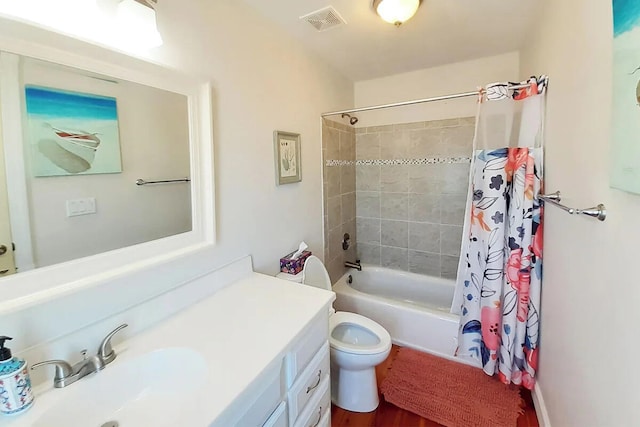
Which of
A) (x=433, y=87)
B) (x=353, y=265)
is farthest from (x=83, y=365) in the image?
(x=433, y=87)

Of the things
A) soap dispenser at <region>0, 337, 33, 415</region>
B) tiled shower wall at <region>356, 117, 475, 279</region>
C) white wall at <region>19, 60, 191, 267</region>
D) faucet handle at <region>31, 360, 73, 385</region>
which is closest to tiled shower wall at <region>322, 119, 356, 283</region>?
tiled shower wall at <region>356, 117, 475, 279</region>

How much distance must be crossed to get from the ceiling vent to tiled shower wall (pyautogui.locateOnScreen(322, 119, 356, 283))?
680 mm

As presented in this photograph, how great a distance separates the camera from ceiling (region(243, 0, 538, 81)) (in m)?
1.57

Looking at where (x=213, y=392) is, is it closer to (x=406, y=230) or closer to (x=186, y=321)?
(x=186, y=321)

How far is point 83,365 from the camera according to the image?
84 centimetres

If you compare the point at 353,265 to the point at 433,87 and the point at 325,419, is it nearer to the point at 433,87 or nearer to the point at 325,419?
the point at 325,419

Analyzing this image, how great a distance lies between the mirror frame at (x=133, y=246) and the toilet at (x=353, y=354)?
71cm

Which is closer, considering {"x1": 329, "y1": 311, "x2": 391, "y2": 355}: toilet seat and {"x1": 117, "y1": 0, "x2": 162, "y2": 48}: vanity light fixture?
{"x1": 117, "y1": 0, "x2": 162, "y2": 48}: vanity light fixture

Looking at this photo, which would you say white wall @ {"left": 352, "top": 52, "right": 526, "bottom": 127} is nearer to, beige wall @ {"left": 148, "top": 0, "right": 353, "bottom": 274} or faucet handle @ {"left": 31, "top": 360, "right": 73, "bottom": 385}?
beige wall @ {"left": 148, "top": 0, "right": 353, "bottom": 274}

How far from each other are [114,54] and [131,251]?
694 millimetres

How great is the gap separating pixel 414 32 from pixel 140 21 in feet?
5.37

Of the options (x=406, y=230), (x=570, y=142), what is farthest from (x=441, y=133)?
(x=570, y=142)

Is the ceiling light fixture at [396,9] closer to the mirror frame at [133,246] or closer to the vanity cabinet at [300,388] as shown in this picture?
the mirror frame at [133,246]

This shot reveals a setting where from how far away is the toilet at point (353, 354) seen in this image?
5.13 feet
